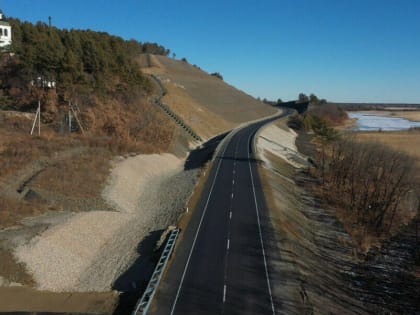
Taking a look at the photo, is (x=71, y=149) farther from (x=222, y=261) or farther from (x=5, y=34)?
(x=5, y=34)

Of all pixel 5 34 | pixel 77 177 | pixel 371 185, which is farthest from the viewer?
pixel 5 34

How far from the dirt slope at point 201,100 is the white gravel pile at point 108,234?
36967mm

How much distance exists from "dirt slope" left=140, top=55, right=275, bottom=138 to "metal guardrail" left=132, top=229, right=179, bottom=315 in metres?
50.7

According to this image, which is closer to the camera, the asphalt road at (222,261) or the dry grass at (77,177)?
the asphalt road at (222,261)

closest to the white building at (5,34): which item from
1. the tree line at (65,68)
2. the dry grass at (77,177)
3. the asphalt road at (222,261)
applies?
the tree line at (65,68)

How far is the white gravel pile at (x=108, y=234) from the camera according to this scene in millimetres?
22000

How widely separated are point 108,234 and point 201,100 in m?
82.3

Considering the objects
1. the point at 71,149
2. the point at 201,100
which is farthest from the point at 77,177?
the point at 201,100

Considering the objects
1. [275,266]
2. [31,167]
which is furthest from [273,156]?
[275,266]

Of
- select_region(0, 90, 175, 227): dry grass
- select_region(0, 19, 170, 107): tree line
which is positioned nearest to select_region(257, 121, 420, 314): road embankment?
select_region(0, 90, 175, 227): dry grass

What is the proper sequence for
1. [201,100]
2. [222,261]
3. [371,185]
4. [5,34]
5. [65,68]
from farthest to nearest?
1. [201,100]
2. [5,34]
3. [65,68]
4. [371,185]
5. [222,261]

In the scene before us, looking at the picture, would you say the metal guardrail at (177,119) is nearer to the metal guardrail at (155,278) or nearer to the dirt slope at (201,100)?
the dirt slope at (201,100)

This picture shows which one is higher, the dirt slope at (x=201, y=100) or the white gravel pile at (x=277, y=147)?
the dirt slope at (x=201, y=100)

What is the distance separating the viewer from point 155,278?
818 inches
